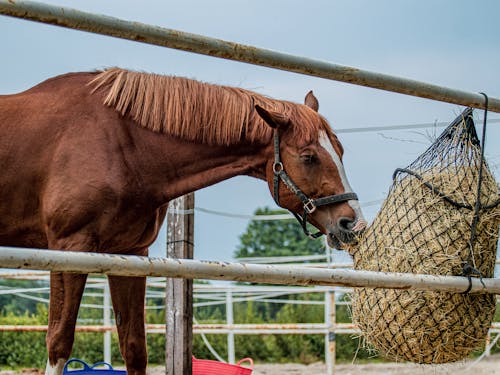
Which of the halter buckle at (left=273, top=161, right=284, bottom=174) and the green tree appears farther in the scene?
the green tree

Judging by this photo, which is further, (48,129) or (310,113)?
(310,113)

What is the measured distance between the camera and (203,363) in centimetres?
363

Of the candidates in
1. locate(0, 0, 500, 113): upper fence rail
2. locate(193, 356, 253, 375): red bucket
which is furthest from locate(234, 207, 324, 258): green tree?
locate(0, 0, 500, 113): upper fence rail

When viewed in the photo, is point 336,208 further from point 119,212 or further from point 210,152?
point 119,212

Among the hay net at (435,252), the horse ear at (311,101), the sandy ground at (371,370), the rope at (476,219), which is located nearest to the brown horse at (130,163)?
the horse ear at (311,101)

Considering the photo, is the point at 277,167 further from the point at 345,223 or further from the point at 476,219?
the point at 476,219

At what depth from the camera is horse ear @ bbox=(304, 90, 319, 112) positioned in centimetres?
324

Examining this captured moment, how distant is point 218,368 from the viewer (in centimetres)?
353

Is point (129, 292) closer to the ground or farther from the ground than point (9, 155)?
closer to the ground

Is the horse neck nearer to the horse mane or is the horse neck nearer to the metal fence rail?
the horse mane

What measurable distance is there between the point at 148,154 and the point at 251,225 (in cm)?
3527

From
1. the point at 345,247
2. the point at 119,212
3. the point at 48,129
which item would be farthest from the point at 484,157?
the point at 48,129

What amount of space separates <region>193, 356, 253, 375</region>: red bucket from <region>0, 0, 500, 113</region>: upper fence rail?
1999mm

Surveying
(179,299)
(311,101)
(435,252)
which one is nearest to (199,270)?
(435,252)
